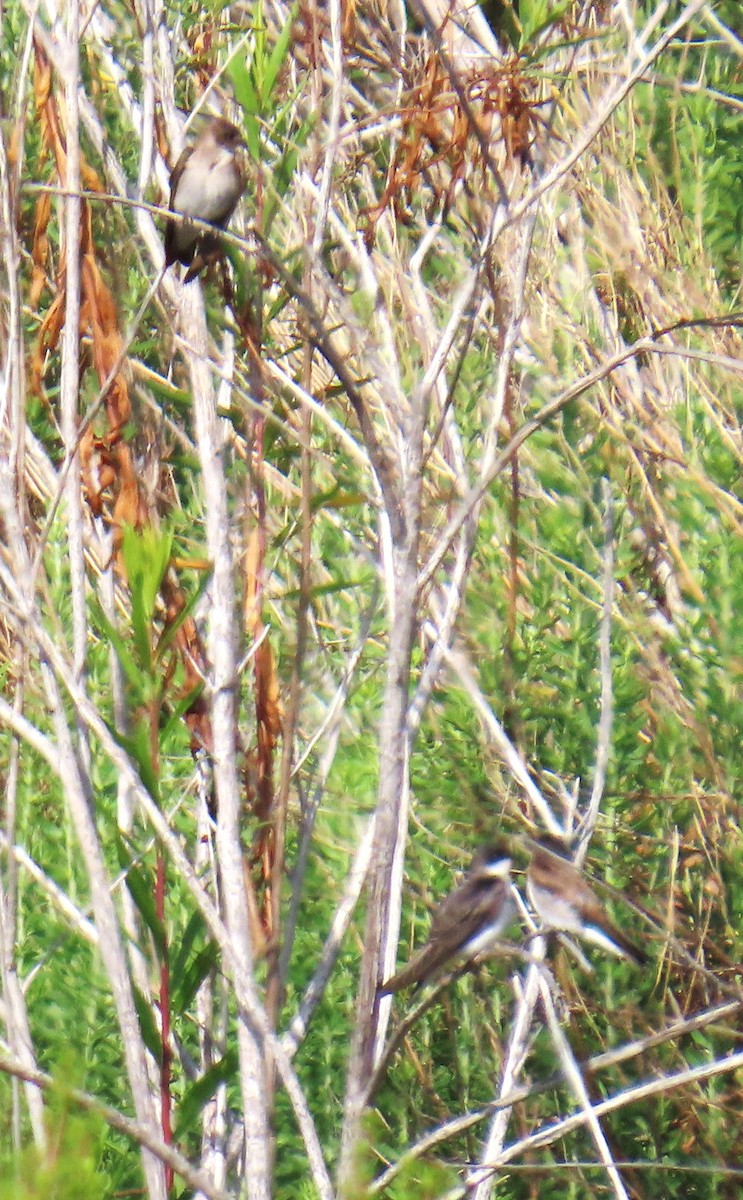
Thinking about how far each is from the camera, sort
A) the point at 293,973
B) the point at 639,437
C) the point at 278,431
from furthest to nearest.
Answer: the point at 639,437 → the point at 293,973 → the point at 278,431

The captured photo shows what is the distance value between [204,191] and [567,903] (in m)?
1.63

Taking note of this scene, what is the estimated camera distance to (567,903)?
302 cm

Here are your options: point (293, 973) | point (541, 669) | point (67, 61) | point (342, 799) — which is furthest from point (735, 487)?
point (67, 61)

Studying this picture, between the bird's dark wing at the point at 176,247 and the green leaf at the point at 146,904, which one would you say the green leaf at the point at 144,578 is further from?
the bird's dark wing at the point at 176,247

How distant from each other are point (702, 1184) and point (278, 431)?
2.09m

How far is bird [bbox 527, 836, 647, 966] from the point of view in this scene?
297 centimetres

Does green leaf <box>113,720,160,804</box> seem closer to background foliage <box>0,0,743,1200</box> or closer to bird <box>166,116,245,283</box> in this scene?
background foliage <box>0,0,743,1200</box>

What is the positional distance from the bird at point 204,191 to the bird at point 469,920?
3.93 feet

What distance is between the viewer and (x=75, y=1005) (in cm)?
283

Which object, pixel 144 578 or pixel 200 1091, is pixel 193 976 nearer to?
pixel 200 1091

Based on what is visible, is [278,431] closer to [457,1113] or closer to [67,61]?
[67,61]

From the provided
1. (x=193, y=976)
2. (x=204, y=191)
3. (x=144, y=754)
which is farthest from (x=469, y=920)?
(x=204, y=191)

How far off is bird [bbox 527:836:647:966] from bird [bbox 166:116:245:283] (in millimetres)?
1331

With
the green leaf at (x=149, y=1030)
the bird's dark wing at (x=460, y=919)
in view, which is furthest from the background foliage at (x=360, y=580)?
the bird's dark wing at (x=460, y=919)
